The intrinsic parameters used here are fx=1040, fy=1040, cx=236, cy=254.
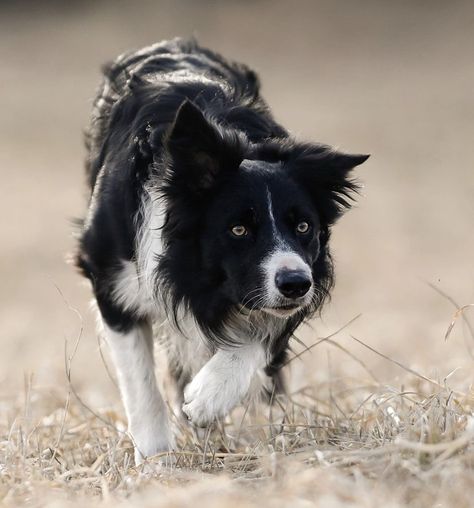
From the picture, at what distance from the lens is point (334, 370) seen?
8750mm

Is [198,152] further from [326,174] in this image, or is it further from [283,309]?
[283,309]

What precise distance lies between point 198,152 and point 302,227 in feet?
2.11

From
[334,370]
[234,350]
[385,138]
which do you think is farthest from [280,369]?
[385,138]

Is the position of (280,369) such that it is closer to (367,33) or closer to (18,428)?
(18,428)

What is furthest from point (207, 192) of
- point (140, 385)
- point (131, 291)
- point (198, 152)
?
point (140, 385)

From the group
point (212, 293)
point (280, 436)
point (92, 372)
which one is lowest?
point (92, 372)

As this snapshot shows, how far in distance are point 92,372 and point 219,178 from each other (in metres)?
5.94

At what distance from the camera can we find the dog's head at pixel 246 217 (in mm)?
5043

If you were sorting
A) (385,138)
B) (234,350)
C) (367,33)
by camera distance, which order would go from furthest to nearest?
(367,33) → (385,138) → (234,350)

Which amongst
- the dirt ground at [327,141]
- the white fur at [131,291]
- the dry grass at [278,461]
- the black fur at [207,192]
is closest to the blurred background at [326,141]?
the dirt ground at [327,141]

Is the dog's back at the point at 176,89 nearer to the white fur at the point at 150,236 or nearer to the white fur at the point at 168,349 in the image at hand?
the white fur at the point at 150,236

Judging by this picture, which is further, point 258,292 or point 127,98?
point 127,98

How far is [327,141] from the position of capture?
24281 mm

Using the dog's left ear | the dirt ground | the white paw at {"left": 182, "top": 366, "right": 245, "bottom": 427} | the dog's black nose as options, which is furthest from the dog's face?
the dirt ground
